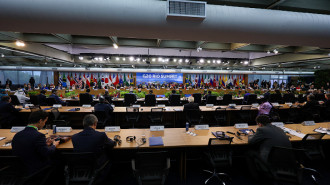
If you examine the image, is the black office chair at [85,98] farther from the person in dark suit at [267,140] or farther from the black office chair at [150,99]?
the person in dark suit at [267,140]

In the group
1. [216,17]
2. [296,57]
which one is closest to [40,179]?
[216,17]

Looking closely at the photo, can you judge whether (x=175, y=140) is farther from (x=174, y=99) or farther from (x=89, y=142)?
(x=174, y=99)

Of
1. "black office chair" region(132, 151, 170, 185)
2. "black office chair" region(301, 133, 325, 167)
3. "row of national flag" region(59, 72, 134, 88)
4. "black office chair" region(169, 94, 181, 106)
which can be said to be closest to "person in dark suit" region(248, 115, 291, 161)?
"black office chair" region(301, 133, 325, 167)

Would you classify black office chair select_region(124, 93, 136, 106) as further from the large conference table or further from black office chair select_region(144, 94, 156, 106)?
the large conference table

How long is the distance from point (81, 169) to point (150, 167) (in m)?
0.94

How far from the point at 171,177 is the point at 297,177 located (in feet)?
6.70

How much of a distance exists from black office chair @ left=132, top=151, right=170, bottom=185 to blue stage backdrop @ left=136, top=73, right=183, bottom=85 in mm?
14983

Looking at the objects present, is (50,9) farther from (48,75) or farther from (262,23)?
(48,75)

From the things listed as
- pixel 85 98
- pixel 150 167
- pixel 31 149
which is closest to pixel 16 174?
pixel 31 149

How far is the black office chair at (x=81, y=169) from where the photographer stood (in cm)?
179

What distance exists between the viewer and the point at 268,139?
2.14 metres

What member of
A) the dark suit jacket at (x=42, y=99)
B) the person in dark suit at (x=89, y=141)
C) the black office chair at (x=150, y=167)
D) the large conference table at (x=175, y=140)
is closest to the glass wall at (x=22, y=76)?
the dark suit jacket at (x=42, y=99)

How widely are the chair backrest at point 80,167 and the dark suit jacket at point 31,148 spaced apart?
359 mm

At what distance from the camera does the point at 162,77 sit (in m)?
17.1
